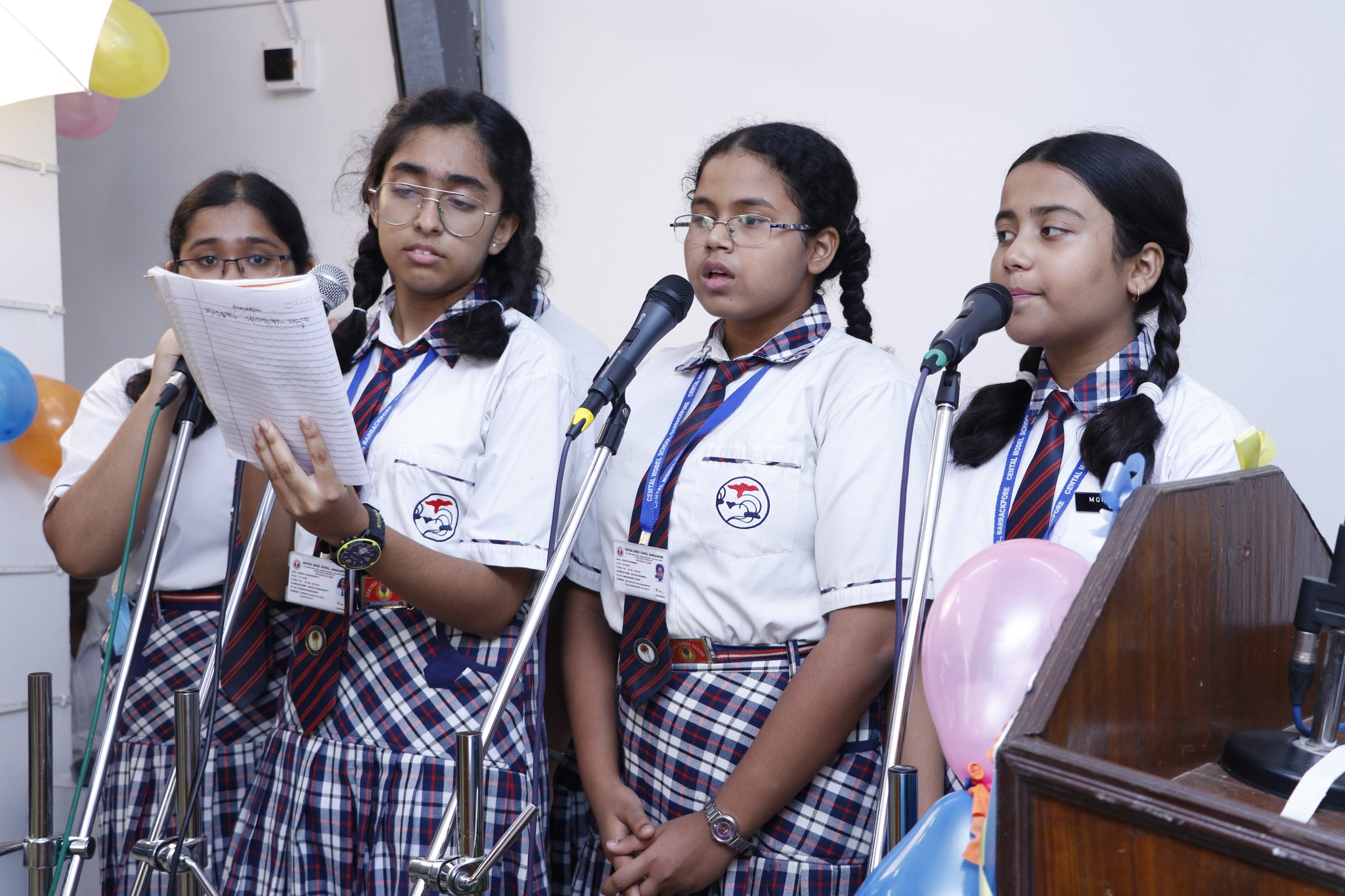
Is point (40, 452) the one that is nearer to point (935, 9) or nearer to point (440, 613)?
point (440, 613)

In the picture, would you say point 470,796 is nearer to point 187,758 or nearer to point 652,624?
point 652,624

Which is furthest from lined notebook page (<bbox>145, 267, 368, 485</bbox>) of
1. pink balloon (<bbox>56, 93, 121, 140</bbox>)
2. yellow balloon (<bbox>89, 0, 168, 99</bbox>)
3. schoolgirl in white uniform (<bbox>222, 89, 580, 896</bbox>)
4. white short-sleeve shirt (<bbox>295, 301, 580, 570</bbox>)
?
pink balloon (<bbox>56, 93, 121, 140</bbox>)

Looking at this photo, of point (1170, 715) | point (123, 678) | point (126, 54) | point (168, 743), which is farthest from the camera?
point (126, 54)

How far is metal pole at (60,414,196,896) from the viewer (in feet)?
5.13

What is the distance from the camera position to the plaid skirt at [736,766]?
5.04ft

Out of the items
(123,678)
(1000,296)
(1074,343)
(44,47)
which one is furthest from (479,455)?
(44,47)

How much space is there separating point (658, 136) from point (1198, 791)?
2.78 meters

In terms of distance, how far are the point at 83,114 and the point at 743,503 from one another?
243cm

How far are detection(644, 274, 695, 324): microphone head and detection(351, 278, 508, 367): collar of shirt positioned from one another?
43cm

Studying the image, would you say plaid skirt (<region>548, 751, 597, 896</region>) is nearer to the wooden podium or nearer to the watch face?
the watch face

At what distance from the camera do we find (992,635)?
102 centimetres

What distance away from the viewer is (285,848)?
1668 millimetres

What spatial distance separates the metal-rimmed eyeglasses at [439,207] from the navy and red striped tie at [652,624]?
1.58 feet

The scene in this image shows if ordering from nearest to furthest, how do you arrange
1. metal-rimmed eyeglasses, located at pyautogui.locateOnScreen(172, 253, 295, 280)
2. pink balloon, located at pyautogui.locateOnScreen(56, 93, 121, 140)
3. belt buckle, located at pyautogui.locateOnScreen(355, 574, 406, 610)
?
belt buckle, located at pyautogui.locateOnScreen(355, 574, 406, 610), metal-rimmed eyeglasses, located at pyautogui.locateOnScreen(172, 253, 295, 280), pink balloon, located at pyautogui.locateOnScreen(56, 93, 121, 140)
